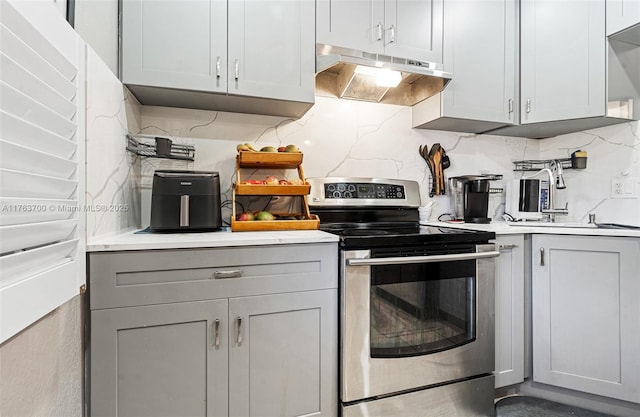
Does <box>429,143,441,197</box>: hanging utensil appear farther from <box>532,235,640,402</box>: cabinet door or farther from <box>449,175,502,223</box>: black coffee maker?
<box>532,235,640,402</box>: cabinet door

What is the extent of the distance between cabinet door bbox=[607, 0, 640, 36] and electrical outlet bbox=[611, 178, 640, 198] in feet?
2.85

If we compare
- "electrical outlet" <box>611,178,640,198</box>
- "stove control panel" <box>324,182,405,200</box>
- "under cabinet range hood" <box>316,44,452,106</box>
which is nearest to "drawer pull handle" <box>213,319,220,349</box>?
"stove control panel" <box>324,182,405,200</box>

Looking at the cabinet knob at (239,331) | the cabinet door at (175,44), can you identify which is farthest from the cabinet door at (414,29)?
the cabinet knob at (239,331)

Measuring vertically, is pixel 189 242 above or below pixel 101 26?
below

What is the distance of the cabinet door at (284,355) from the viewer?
116 centimetres

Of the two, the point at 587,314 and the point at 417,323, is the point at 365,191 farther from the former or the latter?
the point at 587,314

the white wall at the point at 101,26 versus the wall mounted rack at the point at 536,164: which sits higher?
the white wall at the point at 101,26

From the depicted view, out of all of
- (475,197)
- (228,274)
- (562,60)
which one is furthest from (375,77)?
(228,274)

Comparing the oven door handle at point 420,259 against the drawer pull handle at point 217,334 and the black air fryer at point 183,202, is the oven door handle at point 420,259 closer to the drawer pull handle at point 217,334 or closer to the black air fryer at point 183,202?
the drawer pull handle at point 217,334

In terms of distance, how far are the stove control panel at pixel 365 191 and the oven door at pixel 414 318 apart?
1.82ft

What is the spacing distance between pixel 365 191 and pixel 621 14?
1.65 metres

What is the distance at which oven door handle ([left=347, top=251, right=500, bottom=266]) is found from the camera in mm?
1263

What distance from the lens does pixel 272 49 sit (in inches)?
59.0

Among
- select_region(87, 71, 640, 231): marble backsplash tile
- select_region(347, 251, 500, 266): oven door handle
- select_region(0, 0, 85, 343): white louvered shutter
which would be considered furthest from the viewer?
select_region(87, 71, 640, 231): marble backsplash tile
